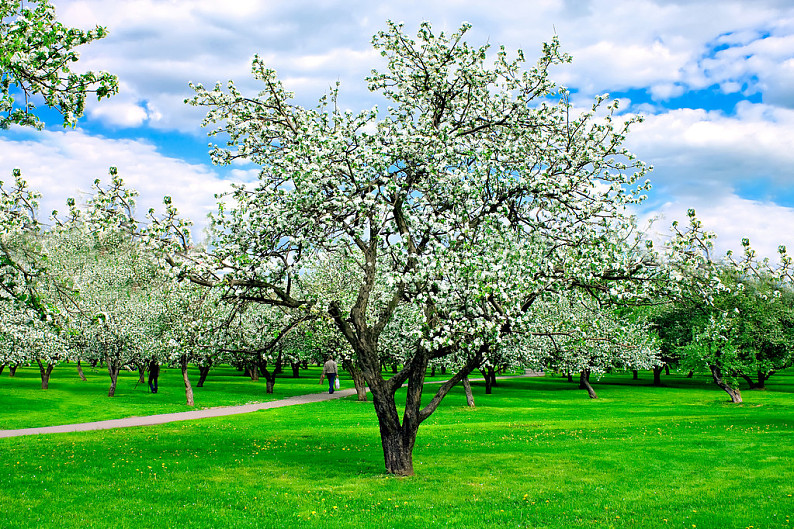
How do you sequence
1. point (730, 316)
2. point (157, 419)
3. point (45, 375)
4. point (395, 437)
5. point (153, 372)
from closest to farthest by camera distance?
point (395, 437), point (157, 419), point (730, 316), point (153, 372), point (45, 375)

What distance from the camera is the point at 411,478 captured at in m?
13.9

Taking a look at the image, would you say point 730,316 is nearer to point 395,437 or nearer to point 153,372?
point 395,437

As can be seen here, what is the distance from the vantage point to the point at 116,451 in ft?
57.0

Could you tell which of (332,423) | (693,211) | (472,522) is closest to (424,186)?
(693,211)

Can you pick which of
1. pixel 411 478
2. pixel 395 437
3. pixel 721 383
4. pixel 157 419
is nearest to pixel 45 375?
pixel 157 419

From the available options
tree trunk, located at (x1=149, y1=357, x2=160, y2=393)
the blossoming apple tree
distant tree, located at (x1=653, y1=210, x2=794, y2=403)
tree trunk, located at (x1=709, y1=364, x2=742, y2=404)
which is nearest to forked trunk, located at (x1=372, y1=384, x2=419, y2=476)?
the blossoming apple tree

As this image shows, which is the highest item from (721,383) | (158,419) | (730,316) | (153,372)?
Answer: (730,316)

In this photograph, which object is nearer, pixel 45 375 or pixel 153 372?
pixel 153 372

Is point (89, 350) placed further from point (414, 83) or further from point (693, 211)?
point (693, 211)

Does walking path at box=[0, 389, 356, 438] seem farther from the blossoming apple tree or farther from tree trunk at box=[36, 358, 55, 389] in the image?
tree trunk at box=[36, 358, 55, 389]

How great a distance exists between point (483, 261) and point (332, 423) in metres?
16.9

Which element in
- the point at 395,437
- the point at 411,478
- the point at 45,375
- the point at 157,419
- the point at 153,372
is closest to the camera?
the point at 411,478

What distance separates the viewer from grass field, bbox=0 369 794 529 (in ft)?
35.3

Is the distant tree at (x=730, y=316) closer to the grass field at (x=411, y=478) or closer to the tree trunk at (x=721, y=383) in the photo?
Result: the tree trunk at (x=721, y=383)
